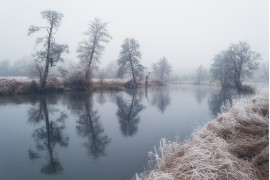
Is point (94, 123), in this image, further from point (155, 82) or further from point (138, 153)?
point (155, 82)

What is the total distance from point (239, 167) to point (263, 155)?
2.49 ft

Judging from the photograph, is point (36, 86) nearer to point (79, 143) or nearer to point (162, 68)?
point (79, 143)

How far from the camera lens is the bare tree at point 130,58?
3334 centimetres

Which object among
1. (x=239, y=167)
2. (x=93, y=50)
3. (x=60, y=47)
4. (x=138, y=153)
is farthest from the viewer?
(x=93, y=50)

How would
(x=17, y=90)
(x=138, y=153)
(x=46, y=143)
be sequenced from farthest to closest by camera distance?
(x=17, y=90), (x=46, y=143), (x=138, y=153)

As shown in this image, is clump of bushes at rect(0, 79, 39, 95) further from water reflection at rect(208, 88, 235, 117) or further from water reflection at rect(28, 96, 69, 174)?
water reflection at rect(208, 88, 235, 117)

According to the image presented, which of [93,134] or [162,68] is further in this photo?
[162,68]

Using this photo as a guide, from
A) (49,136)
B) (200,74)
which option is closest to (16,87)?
(49,136)

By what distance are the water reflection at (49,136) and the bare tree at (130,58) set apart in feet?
75.8

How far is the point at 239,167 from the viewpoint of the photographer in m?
3.17

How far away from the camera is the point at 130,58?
33.7 meters

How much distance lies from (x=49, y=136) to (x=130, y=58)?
27887 millimetres

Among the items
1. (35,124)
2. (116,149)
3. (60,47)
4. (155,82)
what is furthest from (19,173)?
(155,82)

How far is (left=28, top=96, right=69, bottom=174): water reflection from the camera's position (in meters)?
4.81
